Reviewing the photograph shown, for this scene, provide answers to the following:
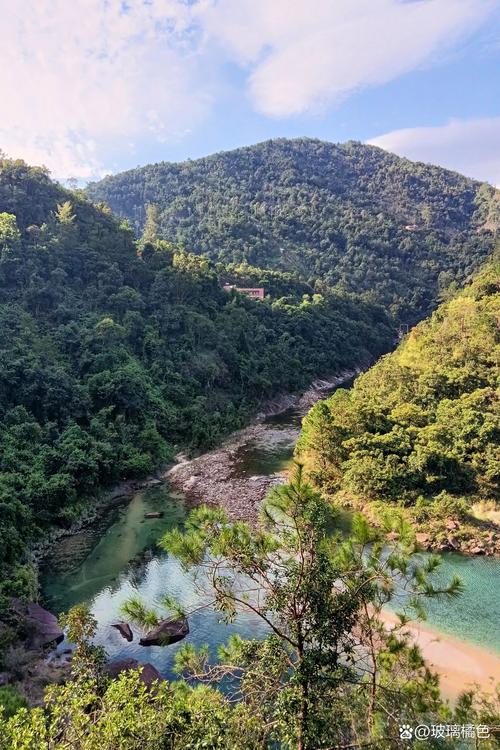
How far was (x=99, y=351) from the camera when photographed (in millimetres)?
36125

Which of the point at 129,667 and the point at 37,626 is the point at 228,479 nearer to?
the point at 37,626

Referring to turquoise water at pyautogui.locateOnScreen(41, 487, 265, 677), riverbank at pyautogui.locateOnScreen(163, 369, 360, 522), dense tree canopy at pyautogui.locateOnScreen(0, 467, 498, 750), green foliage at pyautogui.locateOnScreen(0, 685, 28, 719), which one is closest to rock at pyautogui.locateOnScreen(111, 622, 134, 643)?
turquoise water at pyautogui.locateOnScreen(41, 487, 265, 677)

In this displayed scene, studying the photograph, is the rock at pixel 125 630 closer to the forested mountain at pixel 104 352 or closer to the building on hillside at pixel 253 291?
the forested mountain at pixel 104 352

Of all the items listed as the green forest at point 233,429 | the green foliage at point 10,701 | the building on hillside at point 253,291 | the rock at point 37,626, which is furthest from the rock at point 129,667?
the building on hillside at point 253,291

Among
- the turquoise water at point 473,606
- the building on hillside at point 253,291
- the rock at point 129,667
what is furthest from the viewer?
the building on hillside at point 253,291

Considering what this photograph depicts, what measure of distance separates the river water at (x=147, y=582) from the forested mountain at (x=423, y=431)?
4.78 m

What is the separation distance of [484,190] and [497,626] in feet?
483

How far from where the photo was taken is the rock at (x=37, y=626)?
1512 cm

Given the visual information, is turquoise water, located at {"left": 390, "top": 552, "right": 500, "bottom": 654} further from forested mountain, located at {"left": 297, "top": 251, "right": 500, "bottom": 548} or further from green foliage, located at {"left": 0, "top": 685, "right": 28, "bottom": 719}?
green foliage, located at {"left": 0, "top": 685, "right": 28, "bottom": 719}

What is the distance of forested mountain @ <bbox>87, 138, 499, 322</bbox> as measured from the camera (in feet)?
301

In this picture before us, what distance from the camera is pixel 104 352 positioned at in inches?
1410

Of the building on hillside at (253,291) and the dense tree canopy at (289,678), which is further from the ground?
the building on hillside at (253,291)

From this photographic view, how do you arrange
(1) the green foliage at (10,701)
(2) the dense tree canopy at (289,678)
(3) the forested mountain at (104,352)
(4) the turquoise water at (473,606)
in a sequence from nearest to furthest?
(2) the dense tree canopy at (289,678) < (1) the green foliage at (10,701) < (4) the turquoise water at (473,606) < (3) the forested mountain at (104,352)

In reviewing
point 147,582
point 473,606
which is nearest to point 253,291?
point 147,582
